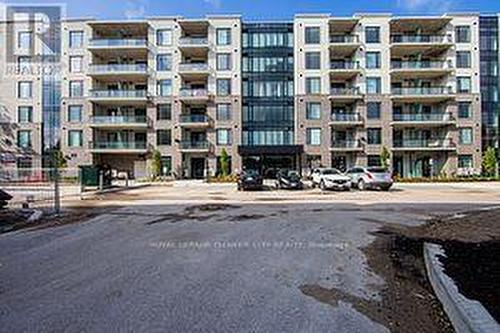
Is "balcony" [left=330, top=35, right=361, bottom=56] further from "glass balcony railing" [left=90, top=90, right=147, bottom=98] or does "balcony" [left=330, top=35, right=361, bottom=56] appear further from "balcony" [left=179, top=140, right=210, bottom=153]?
"glass balcony railing" [left=90, top=90, right=147, bottom=98]

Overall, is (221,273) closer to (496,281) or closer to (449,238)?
(496,281)

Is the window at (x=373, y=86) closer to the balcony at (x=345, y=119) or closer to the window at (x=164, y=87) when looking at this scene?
the balcony at (x=345, y=119)

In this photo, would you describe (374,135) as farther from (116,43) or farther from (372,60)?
(116,43)

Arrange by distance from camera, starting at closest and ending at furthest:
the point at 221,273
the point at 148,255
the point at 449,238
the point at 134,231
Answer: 1. the point at 221,273
2. the point at 148,255
3. the point at 449,238
4. the point at 134,231

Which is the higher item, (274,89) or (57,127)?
(274,89)

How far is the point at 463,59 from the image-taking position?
5541 centimetres

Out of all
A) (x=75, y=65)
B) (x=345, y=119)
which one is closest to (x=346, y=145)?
(x=345, y=119)

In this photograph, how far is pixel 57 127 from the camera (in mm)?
58000

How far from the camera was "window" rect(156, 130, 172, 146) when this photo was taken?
182 feet

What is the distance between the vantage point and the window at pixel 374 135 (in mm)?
54812

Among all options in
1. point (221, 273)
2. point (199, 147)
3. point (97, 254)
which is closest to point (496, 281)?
point (221, 273)

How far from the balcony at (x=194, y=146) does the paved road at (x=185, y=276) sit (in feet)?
136

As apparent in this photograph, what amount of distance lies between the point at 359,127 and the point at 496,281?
50240 millimetres

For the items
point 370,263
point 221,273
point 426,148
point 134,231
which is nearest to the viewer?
point 221,273
